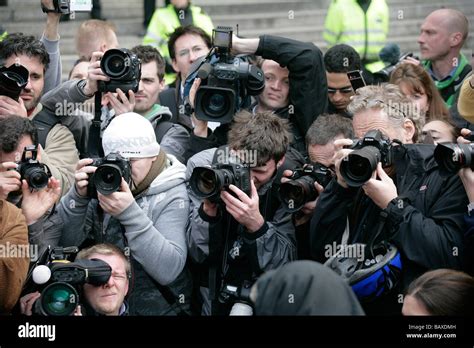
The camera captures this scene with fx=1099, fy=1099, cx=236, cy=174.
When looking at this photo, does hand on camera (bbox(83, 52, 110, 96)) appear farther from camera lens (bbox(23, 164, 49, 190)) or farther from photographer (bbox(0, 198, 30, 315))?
photographer (bbox(0, 198, 30, 315))

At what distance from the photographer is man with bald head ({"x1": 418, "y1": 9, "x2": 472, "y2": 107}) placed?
7520 mm

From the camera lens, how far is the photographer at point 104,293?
5116 mm

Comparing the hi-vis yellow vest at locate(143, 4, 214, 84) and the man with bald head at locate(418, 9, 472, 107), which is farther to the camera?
the hi-vis yellow vest at locate(143, 4, 214, 84)

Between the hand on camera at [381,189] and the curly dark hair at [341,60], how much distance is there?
1.97 meters

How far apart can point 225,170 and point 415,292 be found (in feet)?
4.29

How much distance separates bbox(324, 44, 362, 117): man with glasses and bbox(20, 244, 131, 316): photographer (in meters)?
2.09

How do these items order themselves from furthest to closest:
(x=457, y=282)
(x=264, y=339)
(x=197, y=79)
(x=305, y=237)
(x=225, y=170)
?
(x=197, y=79) < (x=305, y=237) < (x=225, y=170) < (x=264, y=339) < (x=457, y=282)

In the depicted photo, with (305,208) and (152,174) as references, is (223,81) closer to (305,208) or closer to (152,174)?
(152,174)

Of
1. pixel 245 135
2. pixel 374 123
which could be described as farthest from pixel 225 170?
pixel 374 123

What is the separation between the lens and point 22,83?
19.2ft

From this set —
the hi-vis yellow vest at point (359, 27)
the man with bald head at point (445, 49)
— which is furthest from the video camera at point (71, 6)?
the hi-vis yellow vest at point (359, 27)

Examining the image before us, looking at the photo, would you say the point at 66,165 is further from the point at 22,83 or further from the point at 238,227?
the point at 238,227

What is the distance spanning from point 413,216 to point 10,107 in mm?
2339

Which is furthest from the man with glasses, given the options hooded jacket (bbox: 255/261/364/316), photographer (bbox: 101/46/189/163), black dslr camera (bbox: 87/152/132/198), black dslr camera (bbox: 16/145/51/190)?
hooded jacket (bbox: 255/261/364/316)
